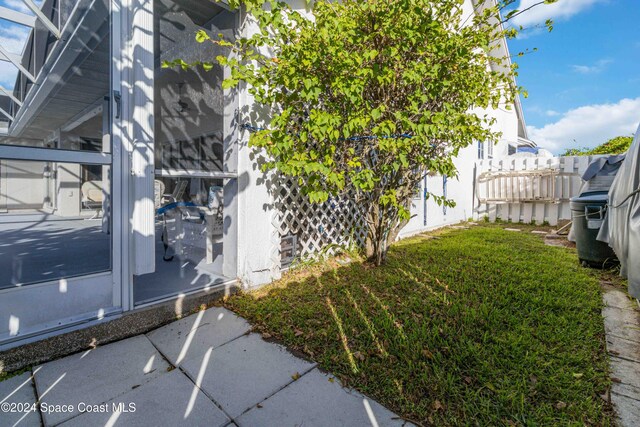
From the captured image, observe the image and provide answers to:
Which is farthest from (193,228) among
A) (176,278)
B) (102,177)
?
(102,177)

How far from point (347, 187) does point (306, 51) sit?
1.60 m

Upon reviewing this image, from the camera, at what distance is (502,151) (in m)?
12.3

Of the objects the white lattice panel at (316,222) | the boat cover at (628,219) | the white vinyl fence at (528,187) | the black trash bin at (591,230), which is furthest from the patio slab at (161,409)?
the white vinyl fence at (528,187)

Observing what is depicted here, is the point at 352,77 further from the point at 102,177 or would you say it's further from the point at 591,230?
the point at 591,230

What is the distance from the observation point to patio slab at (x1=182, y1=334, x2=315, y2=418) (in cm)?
168

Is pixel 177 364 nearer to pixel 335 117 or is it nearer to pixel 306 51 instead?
pixel 335 117

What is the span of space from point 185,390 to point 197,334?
0.64 metres

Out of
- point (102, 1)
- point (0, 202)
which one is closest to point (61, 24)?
point (102, 1)

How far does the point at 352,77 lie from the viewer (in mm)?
2826

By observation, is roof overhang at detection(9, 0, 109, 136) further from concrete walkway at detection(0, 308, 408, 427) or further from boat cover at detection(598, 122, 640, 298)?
boat cover at detection(598, 122, 640, 298)

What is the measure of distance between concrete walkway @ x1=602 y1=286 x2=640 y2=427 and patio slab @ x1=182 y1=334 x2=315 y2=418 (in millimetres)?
1677

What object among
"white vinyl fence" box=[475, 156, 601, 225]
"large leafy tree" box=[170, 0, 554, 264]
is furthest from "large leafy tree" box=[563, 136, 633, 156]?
"large leafy tree" box=[170, 0, 554, 264]

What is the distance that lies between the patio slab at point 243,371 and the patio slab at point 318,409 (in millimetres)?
74

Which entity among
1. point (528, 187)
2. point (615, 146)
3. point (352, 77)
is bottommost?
point (528, 187)
